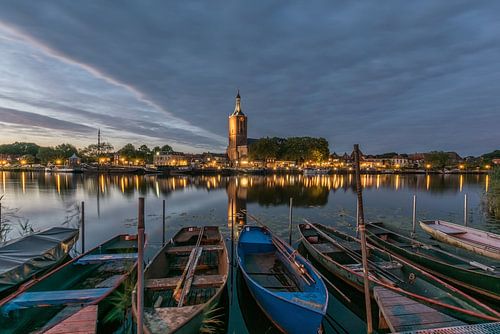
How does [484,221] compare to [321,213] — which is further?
[321,213]

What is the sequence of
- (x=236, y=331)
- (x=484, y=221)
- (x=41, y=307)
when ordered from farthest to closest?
(x=484, y=221) < (x=236, y=331) < (x=41, y=307)

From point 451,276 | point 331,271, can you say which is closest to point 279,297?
point 331,271

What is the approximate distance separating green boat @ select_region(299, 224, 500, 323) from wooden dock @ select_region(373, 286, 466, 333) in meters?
0.23

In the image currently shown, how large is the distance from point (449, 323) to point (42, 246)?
546 inches

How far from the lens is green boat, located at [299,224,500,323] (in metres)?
6.41

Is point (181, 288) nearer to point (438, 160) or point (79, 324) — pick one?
point (79, 324)

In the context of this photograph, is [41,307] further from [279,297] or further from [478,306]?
[478,306]

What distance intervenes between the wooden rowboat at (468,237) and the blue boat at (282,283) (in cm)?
889

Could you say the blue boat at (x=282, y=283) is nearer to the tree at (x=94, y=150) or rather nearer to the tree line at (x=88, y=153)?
the tree line at (x=88, y=153)

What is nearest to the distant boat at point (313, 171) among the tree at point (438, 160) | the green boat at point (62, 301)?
the tree at point (438, 160)

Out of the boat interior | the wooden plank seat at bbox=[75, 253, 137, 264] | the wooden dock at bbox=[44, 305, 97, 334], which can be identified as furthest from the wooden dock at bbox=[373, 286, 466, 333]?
the wooden plank seat at bbox=[75, 253, 137, 264]

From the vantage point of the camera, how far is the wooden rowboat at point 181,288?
5.77 m

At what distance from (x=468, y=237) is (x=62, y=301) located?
1869 centimetres

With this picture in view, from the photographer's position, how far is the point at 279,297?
6.57 metres
